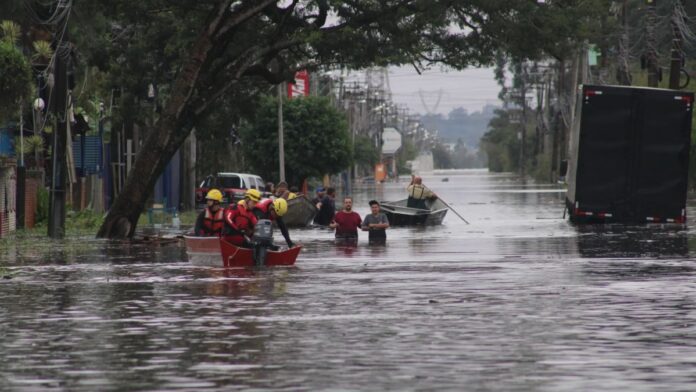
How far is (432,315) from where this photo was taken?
16.8m

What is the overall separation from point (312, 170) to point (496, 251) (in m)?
51.1

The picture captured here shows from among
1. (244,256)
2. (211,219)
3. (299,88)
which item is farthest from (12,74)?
(299,88)

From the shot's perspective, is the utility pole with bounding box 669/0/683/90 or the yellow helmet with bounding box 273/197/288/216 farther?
the utility pole with bounding box 669/0/683/90

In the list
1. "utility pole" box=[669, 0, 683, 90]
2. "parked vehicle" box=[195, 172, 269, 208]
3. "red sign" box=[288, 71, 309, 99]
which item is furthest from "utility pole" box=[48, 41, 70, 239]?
"red sign" box=[288, 71, 309, 99]

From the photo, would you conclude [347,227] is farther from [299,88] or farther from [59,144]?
[299,88]

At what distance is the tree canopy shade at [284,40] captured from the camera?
38.4 metres

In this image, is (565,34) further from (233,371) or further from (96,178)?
(233,371)

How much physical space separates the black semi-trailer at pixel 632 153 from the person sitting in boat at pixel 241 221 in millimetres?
14781

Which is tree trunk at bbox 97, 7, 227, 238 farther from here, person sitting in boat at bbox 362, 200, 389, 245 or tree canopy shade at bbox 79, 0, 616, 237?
person sitting in boat at bbox 362, 200, 389, 245

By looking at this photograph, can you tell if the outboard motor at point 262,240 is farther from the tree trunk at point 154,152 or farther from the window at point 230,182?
the window at point 230,182

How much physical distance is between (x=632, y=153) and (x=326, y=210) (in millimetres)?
11231

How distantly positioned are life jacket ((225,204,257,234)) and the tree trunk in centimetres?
1218

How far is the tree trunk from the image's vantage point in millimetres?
38438

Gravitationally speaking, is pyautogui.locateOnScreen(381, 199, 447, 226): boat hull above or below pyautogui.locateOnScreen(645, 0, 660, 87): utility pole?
below
